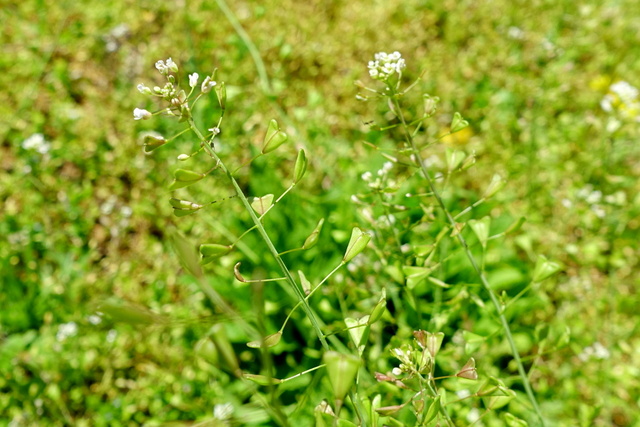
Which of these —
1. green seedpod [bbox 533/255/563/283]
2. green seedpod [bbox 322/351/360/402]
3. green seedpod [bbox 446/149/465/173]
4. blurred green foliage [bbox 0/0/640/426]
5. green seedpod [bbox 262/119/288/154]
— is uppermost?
green seedpod [bbox 262/119/288/154]

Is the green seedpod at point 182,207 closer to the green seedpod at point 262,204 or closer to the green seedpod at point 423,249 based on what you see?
the green seedpod at point 262,204

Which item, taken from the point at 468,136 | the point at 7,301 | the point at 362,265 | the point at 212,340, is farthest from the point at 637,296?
the point at 7,301

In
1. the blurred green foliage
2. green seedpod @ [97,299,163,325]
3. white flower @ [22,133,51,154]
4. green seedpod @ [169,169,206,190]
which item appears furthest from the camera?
white flower @ [22,133,51,154]

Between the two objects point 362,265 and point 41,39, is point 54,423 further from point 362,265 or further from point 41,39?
point 41,39

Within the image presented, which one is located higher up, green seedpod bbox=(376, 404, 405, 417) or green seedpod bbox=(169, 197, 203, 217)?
green seedpod bbox=(169, 197, 203, 217)

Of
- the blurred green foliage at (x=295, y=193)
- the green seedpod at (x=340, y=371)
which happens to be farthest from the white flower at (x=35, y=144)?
the green seedpod at (x=340, y=371)

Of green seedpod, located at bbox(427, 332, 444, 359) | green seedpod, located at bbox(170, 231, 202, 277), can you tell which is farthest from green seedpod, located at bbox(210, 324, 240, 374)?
green seedpod, located at bbox(427, 332, 444, 359)

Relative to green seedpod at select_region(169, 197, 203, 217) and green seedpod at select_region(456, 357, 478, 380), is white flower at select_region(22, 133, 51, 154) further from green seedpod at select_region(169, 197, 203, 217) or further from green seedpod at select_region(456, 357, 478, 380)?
green seedpod at select_region(456, 357, 478, 380)
